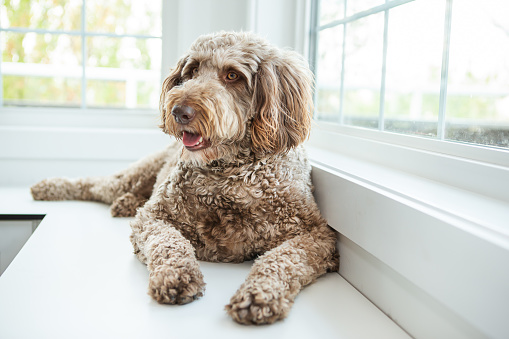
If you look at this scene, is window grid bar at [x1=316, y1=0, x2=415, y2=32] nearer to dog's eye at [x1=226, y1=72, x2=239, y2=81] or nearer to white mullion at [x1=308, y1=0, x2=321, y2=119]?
white mullion at [x1=308, y1=0, x2=321, y2=119]

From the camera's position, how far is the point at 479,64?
1.73m

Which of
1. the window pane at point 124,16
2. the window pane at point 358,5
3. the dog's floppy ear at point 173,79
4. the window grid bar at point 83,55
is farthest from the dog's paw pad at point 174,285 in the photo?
the window pane at point 124,16

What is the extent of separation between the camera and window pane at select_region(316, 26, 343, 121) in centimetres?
246

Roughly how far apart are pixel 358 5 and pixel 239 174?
3.53 ft

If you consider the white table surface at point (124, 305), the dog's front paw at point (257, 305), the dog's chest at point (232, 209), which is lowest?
the white table surface at point (124, 305)

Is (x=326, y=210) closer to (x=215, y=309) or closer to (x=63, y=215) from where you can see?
(x=215, y=309)

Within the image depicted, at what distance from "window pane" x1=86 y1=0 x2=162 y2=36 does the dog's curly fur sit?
5.48ft

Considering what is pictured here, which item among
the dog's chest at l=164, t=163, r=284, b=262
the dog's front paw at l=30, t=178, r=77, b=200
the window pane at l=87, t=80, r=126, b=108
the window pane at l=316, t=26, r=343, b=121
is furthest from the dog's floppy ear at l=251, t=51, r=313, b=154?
Result: the window pane at l=87, t=80, r=126, b=108

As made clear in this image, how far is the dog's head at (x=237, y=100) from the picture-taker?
1.41 metres

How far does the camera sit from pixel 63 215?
89.4 inches

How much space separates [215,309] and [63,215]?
4.12 ft

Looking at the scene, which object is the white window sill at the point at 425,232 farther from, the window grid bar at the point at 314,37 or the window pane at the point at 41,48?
the window pane at the point at 41,48

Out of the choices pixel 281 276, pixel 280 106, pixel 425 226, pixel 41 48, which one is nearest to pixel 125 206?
pixel 280 106

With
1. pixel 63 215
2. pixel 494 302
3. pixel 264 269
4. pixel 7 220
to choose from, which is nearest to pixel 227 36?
pixel 264 269
